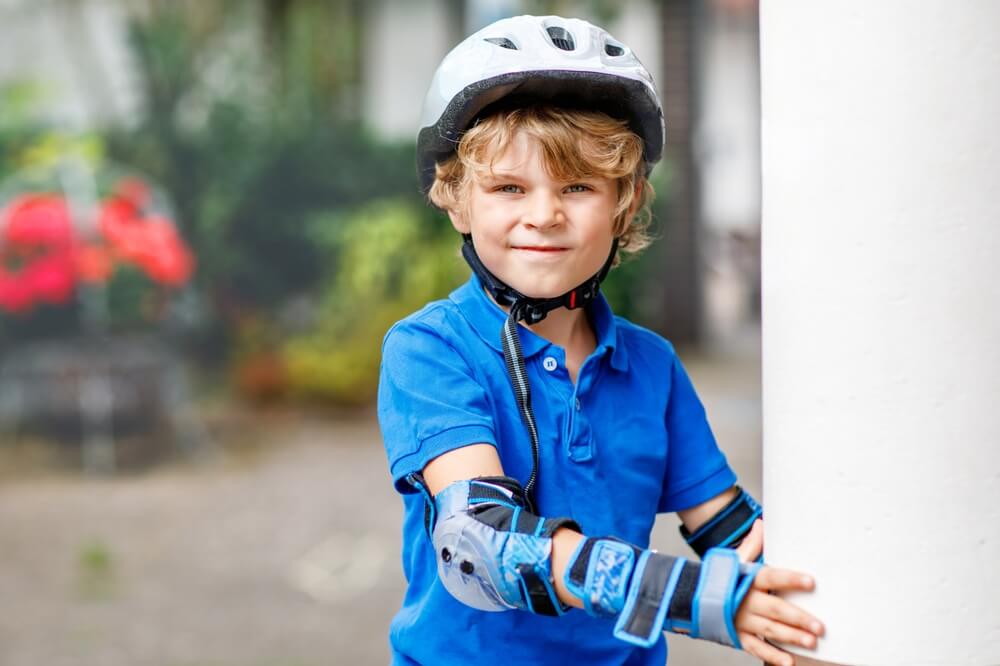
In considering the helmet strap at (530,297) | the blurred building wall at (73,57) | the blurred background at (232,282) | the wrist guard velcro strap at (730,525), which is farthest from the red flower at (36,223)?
the wrist guard velcro strap at (730,525)

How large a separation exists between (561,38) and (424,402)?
59 centimetres

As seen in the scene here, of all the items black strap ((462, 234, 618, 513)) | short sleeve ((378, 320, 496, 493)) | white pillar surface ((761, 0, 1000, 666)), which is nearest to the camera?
white pillar surface ((761, 0, 1000, 666))

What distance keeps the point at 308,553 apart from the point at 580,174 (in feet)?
16.1

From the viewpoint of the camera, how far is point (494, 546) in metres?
1.67

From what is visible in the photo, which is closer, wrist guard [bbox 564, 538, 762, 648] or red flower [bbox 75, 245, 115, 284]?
wrist guard [bbox 564, 538, 762, 648]

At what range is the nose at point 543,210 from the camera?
1.91 meters

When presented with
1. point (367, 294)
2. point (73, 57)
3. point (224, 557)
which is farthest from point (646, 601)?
point (73, 57)

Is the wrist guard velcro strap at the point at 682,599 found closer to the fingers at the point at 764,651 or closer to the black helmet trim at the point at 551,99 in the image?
the fingers at the point at 764,651

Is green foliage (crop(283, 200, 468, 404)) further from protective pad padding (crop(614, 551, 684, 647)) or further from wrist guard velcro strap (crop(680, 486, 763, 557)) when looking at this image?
protective pad padding (crop(614, 551, 684, 647))

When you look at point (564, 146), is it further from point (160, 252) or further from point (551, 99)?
point (160, 252)

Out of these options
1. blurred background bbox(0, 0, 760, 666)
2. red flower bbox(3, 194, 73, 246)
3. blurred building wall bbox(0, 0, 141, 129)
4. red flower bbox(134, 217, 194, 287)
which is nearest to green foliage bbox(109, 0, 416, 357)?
blurred background bbox(0, 0, 760, 666)

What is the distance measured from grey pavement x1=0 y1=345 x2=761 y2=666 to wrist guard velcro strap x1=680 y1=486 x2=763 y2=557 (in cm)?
299

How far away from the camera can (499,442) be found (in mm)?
1934

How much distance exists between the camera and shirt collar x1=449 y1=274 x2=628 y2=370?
2.01 metres
